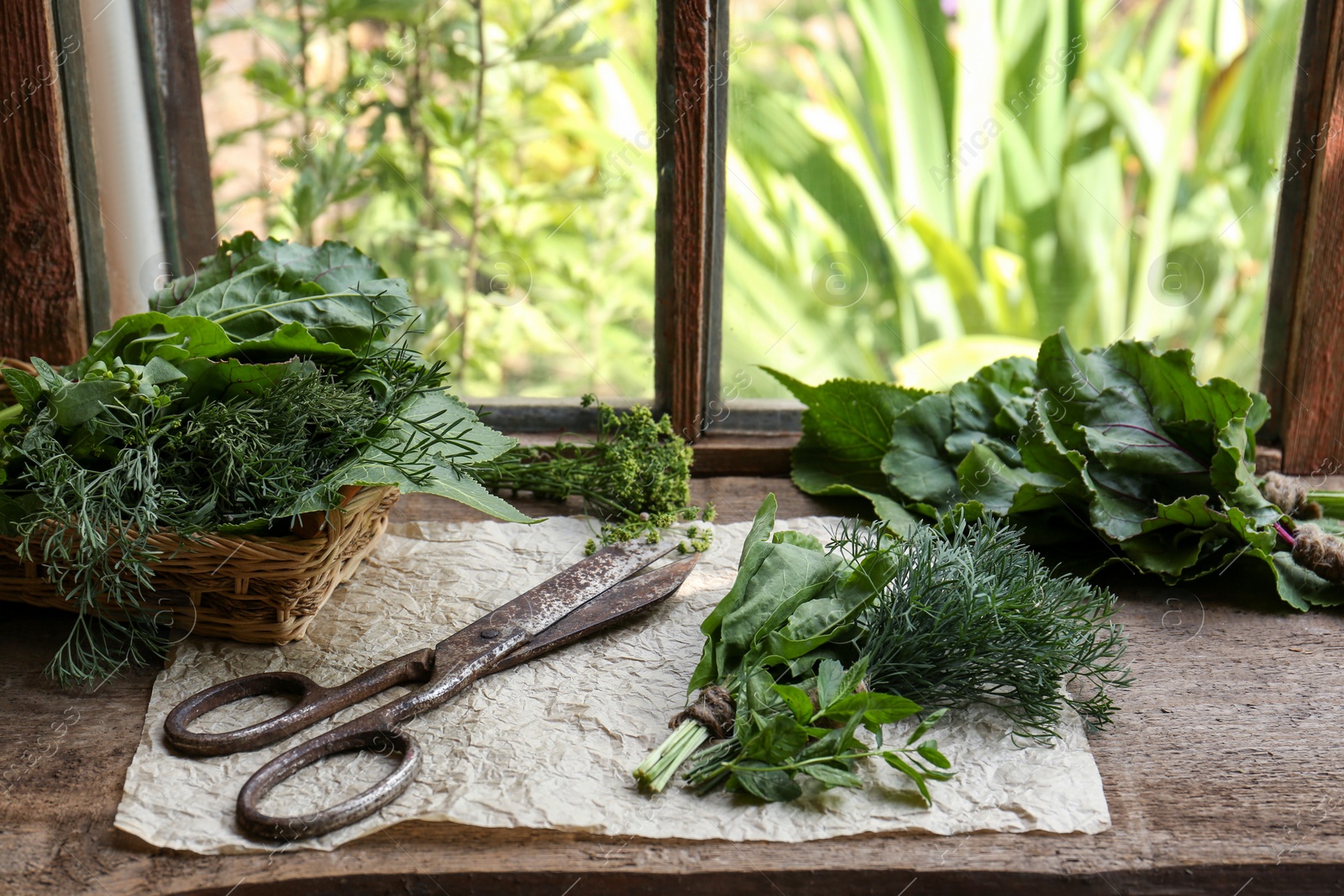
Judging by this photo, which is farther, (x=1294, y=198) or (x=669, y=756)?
(x=1294, y=198)

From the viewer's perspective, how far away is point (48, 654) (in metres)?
1.06

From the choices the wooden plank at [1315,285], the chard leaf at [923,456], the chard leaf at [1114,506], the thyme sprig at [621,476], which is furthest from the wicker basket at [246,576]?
the wooden plank at [1315,285]

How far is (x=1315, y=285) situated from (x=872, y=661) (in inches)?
38.7

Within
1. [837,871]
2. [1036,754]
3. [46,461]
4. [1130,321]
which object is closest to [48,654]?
[46,461]

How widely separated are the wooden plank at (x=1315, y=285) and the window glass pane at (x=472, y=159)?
942 mm

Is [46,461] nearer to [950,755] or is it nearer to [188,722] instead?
[188,722]

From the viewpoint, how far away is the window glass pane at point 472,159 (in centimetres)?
152

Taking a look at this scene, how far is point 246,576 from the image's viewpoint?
972 millimetres

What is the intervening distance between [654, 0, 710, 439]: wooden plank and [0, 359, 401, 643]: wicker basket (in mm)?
563

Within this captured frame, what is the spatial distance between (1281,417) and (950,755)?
964 mm

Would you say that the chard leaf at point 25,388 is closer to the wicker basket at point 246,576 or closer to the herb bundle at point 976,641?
the wicker basket at point 246,576

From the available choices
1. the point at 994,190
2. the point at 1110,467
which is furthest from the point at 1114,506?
the point at 994,190

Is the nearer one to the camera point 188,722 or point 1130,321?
point 188,722

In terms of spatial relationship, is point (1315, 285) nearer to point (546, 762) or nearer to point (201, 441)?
point (546, 762)
